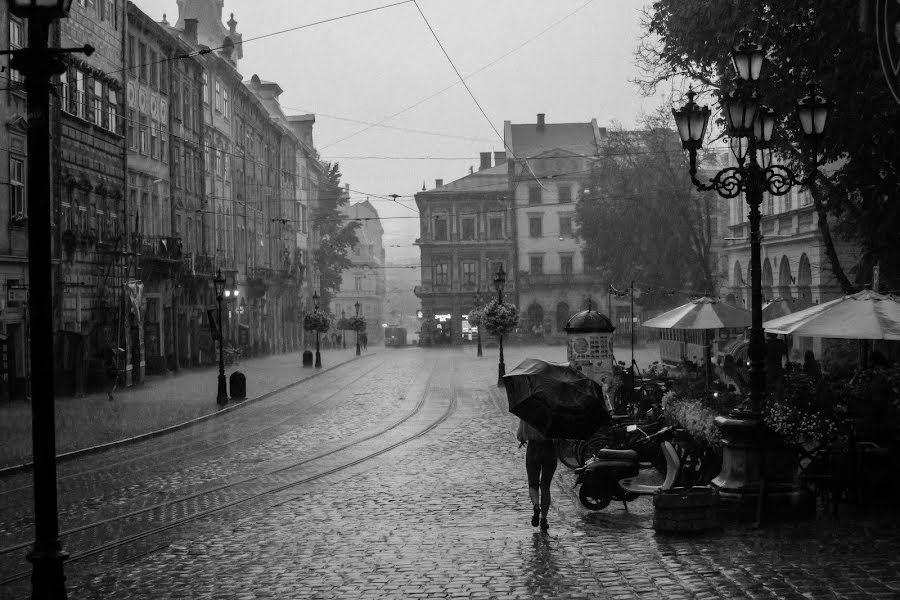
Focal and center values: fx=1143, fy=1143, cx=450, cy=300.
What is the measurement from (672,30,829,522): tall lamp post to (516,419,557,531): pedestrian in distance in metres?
1.95

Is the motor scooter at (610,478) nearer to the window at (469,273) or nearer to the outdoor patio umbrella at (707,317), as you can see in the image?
the outdoor patio umbrella at (707,317)

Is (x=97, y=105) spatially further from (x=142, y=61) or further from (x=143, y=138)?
(x=142, y=61)

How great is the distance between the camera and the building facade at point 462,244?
304ft

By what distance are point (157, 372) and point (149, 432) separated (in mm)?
21817

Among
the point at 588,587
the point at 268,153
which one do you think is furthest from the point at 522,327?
the point at 588,587

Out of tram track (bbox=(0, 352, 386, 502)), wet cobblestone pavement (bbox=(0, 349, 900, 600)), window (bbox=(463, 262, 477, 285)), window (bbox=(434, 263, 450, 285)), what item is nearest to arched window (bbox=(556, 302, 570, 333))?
window (bbox=(463, 262, 477, 285))

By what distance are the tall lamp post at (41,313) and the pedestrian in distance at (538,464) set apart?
5.48 meters

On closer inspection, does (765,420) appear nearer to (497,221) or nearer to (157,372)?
(157,372)

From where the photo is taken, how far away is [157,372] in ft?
143

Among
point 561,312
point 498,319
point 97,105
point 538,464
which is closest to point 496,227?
point 561,312

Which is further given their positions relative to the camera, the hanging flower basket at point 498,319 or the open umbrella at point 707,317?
the hanging flower basket at point 498,319

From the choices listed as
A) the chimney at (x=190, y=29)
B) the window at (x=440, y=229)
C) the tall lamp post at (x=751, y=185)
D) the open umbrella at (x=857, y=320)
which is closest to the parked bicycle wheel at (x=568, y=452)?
the open umbrella at (x=857, y=320)

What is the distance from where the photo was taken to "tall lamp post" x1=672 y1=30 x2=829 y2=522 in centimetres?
1215

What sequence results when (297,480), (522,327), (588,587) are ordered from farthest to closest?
1. (522,327)
2. (297,480)
3. (588,587)
